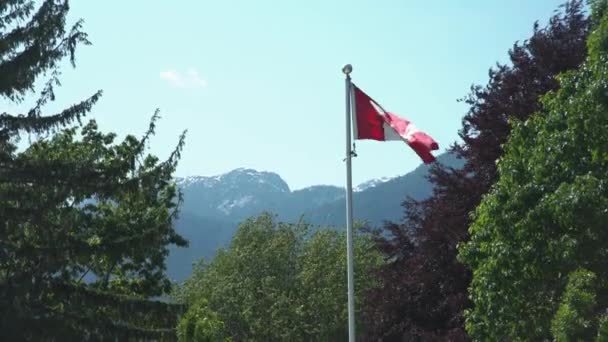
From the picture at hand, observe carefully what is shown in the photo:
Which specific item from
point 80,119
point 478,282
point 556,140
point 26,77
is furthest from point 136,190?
point 556,140

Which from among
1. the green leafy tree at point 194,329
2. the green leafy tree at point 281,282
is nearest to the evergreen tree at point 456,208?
the green leafy tree at point 194,329

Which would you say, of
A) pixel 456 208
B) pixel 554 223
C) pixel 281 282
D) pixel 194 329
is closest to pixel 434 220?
pixel 456 208

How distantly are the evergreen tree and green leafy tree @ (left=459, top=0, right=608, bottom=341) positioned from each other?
5857mm

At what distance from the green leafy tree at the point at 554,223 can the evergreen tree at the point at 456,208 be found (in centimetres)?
586

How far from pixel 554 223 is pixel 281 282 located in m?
38.9

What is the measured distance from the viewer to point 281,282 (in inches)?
→ 2115

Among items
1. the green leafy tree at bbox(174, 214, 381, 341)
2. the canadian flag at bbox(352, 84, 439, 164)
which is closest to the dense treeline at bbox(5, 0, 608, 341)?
the canadian flag at bbox(352, 84, 439, 164)

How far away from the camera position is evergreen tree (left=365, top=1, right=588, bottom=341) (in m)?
23.3

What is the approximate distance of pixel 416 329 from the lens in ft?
83.8

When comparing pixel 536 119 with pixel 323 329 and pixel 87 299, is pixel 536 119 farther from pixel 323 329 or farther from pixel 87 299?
pixel 323 329

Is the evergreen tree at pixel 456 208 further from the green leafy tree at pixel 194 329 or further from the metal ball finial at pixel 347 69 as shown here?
the metal ball finial at pixel 347 69

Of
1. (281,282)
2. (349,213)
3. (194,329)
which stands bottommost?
(194,329)

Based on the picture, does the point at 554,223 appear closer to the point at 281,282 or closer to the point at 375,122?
the point at 375,122

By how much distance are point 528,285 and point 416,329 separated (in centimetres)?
983
